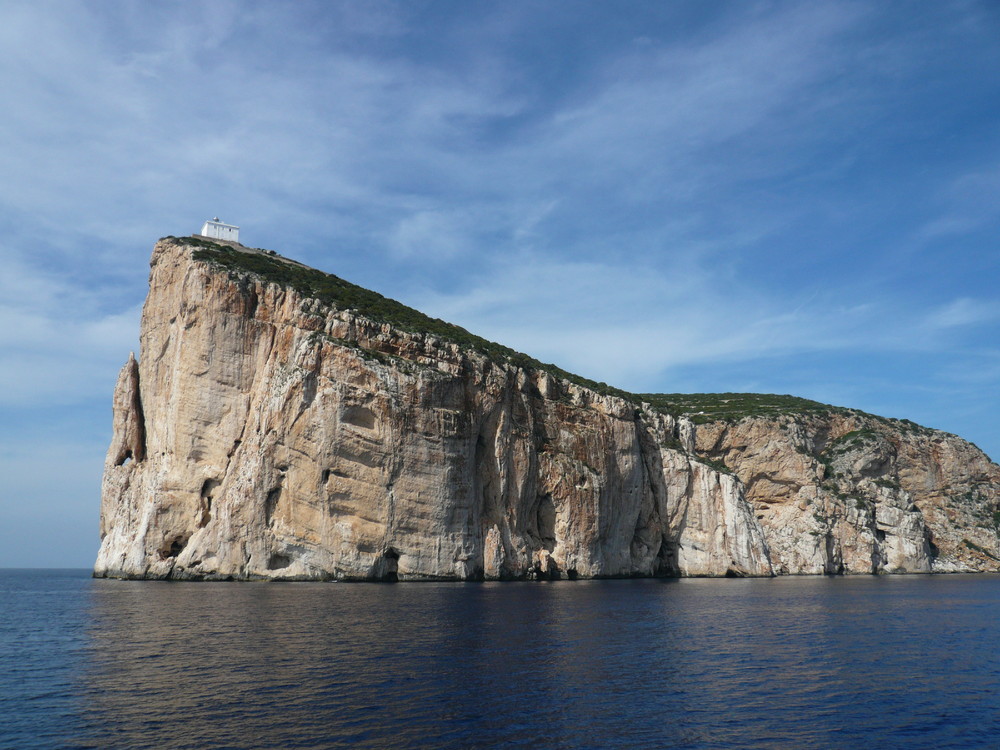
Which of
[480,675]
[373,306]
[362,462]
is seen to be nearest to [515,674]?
[480,675]

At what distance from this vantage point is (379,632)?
3247 cm

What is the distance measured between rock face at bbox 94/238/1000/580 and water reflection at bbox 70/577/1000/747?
44.0 ft

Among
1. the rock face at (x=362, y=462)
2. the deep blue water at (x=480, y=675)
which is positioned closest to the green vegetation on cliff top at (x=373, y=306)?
the rock face at (x=362, y=462)

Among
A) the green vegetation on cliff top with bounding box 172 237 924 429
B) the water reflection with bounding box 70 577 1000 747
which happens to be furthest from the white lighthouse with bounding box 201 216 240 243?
the water reflection with bounding box 70 577 1000 747

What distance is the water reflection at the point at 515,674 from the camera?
18766 millimetres

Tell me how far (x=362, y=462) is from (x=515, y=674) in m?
36.9

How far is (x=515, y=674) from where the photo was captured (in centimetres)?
2516

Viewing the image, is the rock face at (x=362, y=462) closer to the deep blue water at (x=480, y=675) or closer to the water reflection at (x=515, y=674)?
the deep blue water at (x=480, y=675)

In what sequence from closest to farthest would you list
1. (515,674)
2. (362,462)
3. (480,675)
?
1. (480,675)
2. (515,674)
3. (362,462)

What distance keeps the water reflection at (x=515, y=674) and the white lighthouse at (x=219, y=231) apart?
41.5m

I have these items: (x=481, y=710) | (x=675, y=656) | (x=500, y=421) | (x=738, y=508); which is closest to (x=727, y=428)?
(x=738, y=508)

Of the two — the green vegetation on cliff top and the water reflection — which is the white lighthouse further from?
the water reflection

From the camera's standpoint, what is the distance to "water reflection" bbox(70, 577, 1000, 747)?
18.8 meters

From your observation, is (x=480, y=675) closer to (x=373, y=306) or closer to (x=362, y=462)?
(x=362, y=462)
